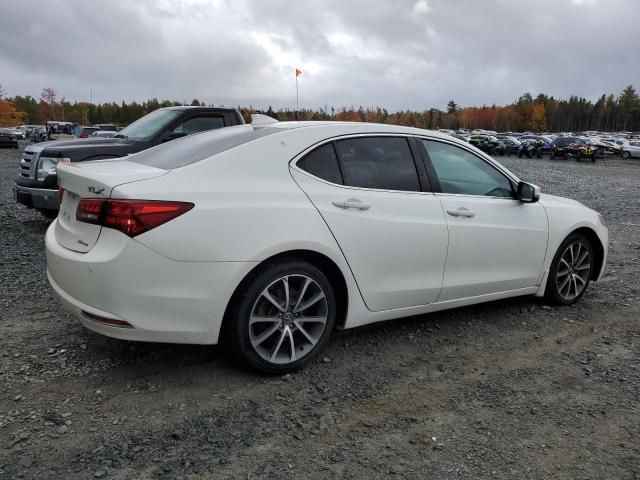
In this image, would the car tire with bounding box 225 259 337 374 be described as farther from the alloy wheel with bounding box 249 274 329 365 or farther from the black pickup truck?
the black pickup truck

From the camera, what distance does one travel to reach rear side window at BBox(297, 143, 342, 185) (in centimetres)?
363

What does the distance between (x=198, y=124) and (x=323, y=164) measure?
17.5ft

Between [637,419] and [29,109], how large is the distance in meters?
168

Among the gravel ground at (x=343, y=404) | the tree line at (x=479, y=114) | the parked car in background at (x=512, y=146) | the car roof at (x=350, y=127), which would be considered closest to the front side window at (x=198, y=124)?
the gravel ground at (x=343, y=404)

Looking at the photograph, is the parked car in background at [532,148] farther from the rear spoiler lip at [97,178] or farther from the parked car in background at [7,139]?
the rear spoiler lip at [97,178]

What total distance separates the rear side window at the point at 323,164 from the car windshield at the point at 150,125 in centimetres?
508

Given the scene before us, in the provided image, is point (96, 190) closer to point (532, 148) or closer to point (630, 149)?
point (532, 148)

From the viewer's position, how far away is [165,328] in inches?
122

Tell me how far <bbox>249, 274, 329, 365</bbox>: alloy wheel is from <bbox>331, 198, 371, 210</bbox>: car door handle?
0.52 m

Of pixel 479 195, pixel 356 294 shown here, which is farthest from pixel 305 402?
pixel 479 195

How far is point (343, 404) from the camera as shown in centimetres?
323

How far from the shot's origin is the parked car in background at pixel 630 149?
40250 millimetres

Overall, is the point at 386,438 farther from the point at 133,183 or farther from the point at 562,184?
the point at 562,184

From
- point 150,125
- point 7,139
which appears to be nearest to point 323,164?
point 150,125
